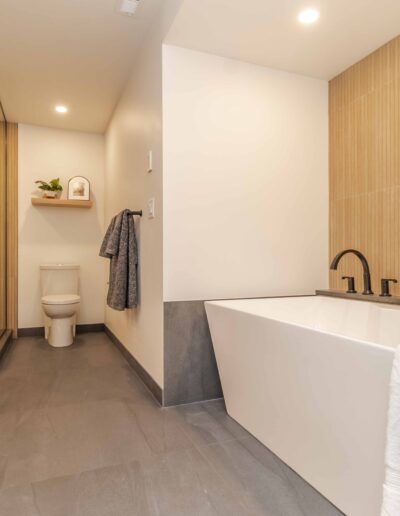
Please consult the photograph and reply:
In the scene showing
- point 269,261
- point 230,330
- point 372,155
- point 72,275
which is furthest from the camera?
point 72,275

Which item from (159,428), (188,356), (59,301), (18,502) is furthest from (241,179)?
(59,301)

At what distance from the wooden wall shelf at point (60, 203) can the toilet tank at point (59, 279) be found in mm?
686

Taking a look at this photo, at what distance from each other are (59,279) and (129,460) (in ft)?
9.15

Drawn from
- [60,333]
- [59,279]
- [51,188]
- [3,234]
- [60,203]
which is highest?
[51,188]

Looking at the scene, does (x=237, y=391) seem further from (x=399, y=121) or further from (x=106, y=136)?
(x=106, y=136)

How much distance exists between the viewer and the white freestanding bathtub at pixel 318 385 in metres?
1.05

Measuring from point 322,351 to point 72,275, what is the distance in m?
3.40

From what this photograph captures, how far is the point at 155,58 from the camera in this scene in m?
2.21

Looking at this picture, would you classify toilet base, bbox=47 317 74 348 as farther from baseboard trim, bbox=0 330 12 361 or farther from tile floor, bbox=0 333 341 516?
tile floor, bbox=0 333 341 516

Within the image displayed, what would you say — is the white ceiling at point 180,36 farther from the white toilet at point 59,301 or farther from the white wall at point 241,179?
the white toilet at point 59,301

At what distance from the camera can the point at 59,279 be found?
3934 mm

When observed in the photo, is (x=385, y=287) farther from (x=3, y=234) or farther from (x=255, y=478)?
(x=3, y=234)

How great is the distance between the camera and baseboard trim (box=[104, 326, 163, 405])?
2.16 metres

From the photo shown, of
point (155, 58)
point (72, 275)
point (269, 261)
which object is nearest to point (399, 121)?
point (269, 261)
